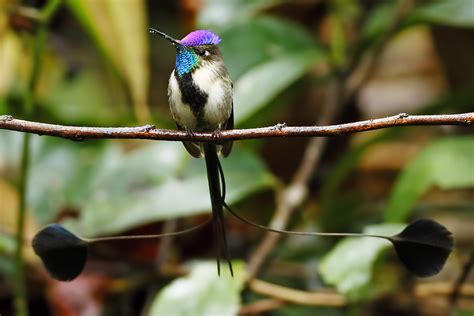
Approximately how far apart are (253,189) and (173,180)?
261 millimetres

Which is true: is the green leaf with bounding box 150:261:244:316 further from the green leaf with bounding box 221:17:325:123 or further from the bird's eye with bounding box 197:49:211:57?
the bird's eye with bounding box 197:49:211:57

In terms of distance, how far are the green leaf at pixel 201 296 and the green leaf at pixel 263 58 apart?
48 cm

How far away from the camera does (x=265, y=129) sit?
113 cm

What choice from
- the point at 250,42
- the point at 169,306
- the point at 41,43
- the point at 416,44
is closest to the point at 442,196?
the point at 416,44

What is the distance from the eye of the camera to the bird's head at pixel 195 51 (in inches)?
57.6

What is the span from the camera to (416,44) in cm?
423

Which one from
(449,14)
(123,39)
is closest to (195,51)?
(123,39)

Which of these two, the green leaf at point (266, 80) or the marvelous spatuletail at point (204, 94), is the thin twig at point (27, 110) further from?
the green leaf at point (266, 80)

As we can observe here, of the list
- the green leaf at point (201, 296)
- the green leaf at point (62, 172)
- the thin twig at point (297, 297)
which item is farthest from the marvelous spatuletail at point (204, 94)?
the green leaf at point (62, 172)

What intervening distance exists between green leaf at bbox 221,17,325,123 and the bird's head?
0.63 m

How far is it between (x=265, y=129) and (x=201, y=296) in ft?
3.04

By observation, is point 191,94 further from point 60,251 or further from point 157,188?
point 157,188

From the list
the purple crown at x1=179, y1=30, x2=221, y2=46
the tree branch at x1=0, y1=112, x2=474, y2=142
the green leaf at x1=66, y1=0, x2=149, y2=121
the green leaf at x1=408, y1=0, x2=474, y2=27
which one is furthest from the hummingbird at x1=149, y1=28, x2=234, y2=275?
the green leaf at x1=408, y1=0, x2=474, y2=27

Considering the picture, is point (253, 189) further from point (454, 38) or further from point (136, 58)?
point (454, 38)
